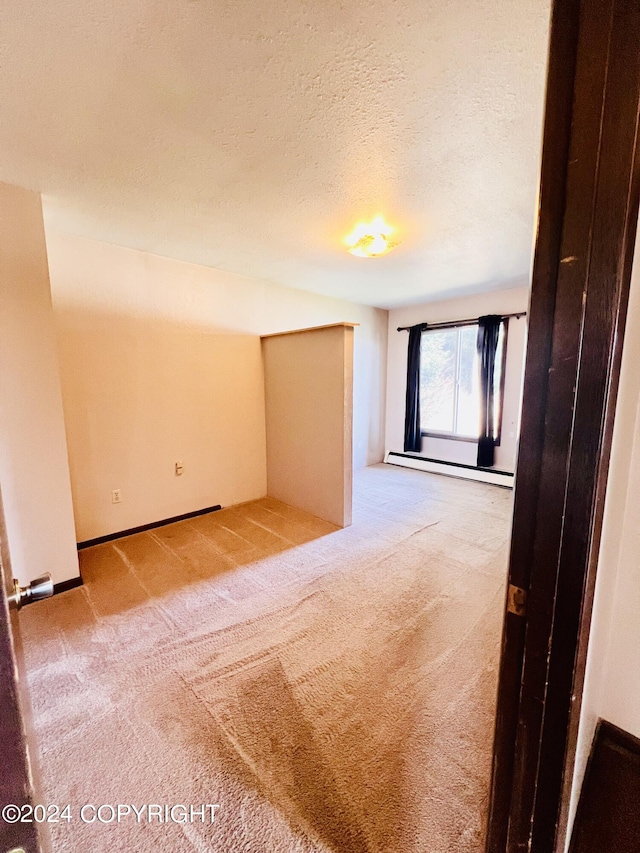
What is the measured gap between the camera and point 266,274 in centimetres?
354

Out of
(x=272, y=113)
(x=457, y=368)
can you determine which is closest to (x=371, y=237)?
(x=272, y=113)

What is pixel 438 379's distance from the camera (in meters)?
4.95

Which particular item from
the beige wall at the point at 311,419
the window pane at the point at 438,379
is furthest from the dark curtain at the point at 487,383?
the beige wall at the point at 311,419

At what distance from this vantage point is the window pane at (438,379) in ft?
15.9

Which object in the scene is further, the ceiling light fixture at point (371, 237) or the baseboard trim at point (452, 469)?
the baseboard trim at point (452, 469)

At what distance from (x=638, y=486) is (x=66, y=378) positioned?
3.27m

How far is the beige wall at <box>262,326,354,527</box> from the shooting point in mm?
2936

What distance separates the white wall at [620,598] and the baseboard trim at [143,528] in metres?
3.08

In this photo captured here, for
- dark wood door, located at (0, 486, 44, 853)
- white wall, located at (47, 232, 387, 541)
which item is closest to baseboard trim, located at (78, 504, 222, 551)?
white wall, located at (47, 232, 387, 541)

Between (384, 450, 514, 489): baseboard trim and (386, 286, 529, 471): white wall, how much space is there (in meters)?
0.09

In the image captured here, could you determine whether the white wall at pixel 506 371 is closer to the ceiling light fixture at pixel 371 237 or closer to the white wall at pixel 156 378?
the white wall at pixel 156 378

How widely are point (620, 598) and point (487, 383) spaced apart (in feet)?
11.8

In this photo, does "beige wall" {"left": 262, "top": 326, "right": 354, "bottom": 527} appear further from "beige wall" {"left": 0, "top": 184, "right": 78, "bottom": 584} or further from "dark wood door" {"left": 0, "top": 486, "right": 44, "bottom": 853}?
"dark wood door" {"left": 0, "top": 486, "right": 44, "bottom": 853}

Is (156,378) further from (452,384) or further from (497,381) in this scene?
(497,381)
